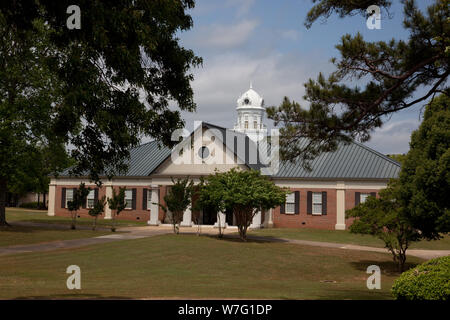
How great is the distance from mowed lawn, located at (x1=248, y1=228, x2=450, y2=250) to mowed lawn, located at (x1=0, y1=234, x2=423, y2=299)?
4656mm

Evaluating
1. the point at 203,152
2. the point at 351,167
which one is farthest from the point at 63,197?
the point at 351,167

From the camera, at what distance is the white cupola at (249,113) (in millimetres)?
64062

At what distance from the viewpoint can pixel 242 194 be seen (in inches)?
1070

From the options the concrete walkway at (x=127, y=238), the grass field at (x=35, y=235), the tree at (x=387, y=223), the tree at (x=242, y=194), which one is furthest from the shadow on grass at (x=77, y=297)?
the tree at (x=242, y=194)

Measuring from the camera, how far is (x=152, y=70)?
36.6ft

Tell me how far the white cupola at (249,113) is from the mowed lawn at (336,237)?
94.8 feet

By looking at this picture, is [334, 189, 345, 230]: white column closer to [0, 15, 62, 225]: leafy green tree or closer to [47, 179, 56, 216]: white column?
[0, 15, 62, 225]: leafy green tree

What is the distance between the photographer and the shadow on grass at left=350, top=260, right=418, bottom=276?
66.2 feet

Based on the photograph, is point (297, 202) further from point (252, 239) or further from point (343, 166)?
point (252, 239)

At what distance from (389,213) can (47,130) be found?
22.0 metres
